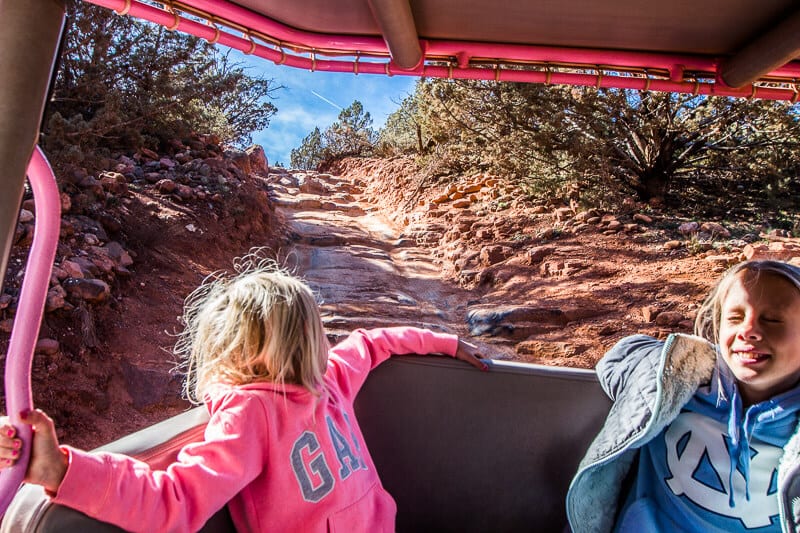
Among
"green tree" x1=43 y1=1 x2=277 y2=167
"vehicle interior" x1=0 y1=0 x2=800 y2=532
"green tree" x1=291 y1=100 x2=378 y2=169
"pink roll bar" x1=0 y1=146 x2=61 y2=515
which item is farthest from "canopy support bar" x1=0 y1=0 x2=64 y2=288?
"green tree" x1=291 y1=100 x2=378 y2=169

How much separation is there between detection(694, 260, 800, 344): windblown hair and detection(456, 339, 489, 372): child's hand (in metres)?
Result: 0.56

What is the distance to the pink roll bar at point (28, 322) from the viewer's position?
0.72m

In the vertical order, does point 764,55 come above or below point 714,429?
above

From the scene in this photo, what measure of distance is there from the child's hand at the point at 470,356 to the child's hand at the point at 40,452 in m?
1.03

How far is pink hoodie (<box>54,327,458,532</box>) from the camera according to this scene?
Result: 799 mm

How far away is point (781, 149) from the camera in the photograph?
5.65 metres

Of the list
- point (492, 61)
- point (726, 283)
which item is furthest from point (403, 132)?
point (726, 283)

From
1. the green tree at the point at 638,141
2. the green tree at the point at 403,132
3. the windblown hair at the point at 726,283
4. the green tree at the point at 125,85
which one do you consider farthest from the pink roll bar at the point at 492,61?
A: the green tree at the point at 403,132

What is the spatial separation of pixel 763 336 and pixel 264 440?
1030 millimetres

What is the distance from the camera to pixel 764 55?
5.23 ft

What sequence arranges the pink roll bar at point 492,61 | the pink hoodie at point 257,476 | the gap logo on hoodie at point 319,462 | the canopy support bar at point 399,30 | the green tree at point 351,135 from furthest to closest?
the green tree at point 351,135, the pink roll bar at point 492,61, the canopy support bar at point 399,30, the gap logo on hoodie at point 319,462, the pink hoodie at point 257,476

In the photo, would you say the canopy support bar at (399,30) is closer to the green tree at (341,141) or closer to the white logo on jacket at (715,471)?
the white logo on jacket at (715,471)

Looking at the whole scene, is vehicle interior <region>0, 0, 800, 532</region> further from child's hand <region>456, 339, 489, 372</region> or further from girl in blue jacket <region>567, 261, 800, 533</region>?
girl in blue jacket <region>567, 261, 800, 533</region>

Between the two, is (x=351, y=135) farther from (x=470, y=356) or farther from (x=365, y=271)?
(x=470, y=356)
